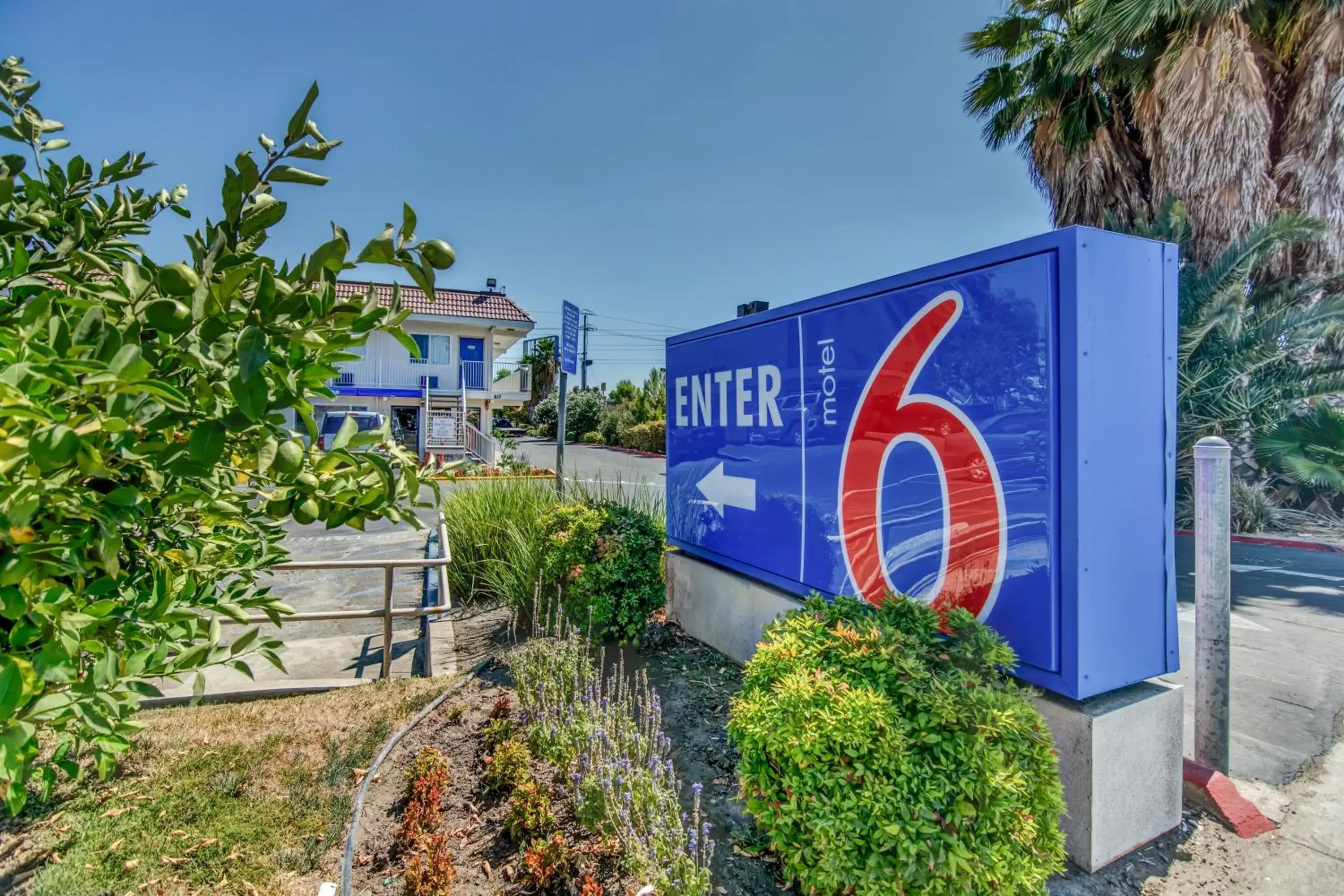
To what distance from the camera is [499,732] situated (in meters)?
3.46

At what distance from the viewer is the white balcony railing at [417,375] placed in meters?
23.2

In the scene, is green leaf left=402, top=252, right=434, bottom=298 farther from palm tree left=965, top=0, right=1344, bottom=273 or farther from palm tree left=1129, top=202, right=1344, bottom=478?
palm tree left=965, top=0, right=1344, bottom=273

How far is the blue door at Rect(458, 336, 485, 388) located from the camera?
24.7m

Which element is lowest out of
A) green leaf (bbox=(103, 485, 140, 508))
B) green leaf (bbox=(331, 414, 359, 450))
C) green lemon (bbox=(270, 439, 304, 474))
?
green leaf (bbox=(103, 485, 140, 508))

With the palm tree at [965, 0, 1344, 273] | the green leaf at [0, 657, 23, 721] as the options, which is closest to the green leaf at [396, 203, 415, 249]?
the green leaf at [0, 657, 23, 721]

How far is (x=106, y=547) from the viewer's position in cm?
86

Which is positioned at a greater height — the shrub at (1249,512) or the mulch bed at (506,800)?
the shrub at (1249,512)

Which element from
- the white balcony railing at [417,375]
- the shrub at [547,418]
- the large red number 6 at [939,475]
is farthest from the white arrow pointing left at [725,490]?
the shrub at [547,418]

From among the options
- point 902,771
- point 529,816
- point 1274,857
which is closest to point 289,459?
point 902,771

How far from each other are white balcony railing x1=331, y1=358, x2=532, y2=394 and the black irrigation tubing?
2004 centimetres

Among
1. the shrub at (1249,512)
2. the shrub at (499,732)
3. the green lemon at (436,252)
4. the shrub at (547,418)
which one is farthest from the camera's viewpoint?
the shrub at (547,418)

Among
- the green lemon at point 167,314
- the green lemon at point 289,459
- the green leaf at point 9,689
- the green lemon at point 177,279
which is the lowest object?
the green leaf at point 9,689

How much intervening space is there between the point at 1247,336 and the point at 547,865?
38.8 feet

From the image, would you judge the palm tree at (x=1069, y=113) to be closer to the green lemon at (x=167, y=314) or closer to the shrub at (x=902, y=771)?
the shrub at (x=902, y=771)
